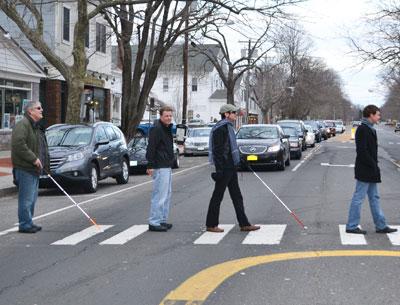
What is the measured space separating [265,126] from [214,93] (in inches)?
2136

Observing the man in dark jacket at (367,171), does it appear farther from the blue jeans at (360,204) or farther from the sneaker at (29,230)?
the sneaker at (29,230)

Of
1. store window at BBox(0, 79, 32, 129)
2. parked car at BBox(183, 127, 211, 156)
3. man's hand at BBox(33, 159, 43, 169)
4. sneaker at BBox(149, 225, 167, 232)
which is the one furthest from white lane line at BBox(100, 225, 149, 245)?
parked car at BBox(183, 127, 211, 156)

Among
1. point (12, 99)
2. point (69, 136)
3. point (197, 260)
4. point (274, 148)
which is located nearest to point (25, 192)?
point (197, 260)

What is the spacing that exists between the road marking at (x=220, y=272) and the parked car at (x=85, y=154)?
25.3 ft

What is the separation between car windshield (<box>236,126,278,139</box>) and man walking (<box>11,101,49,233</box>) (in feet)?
41.4

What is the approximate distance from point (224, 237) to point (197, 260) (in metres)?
1.49

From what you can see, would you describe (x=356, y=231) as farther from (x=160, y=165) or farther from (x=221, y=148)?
(x=160, y=165)

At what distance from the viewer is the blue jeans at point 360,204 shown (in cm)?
856

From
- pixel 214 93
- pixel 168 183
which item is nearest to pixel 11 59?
pixel 168 183

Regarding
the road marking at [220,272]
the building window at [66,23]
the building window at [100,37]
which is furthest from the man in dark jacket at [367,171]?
the building window at [100,37]

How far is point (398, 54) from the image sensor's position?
25.3m

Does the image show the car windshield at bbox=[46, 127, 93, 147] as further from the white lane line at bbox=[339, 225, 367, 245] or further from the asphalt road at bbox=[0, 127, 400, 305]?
the white lane line at bbox=[339, 225, 367, 245]

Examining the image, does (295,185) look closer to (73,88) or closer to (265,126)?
(265,126)

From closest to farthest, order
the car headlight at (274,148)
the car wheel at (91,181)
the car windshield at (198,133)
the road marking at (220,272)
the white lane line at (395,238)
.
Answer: the road marking at (220,272) < the white lane line at (395,238) < the car wheel at (91,181) < the car headlight at (274,148) < the car windshield at (198,133)
